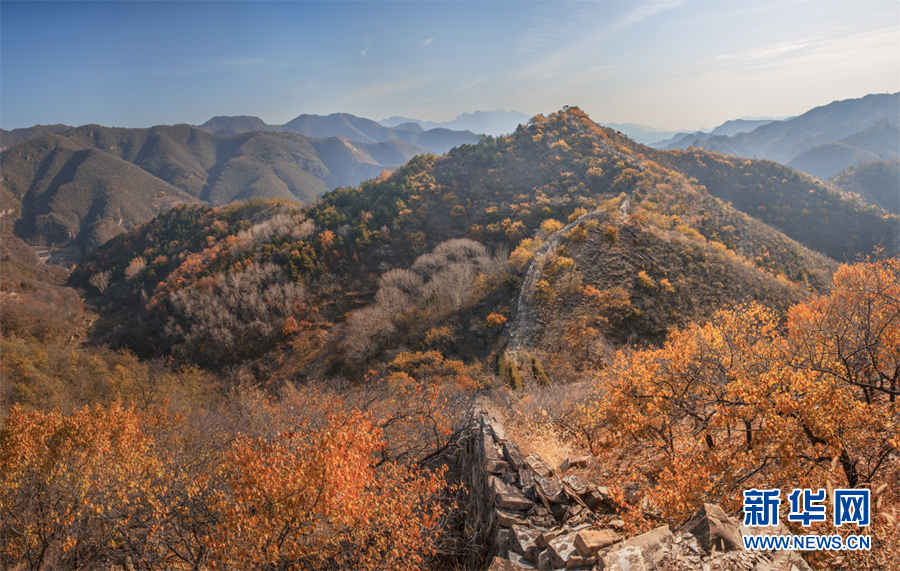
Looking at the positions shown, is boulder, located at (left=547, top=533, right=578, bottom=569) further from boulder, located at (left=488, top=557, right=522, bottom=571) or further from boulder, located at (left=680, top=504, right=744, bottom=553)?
boulder, located at (left=680, top=504, right=744, bottom=553)

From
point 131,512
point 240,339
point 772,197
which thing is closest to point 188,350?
point 240,339

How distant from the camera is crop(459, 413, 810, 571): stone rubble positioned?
6.04 metres

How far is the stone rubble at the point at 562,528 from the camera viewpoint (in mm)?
6039

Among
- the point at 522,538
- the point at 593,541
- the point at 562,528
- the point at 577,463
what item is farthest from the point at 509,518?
the point at 577,463

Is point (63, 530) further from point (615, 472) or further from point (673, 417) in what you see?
point (673, 417)

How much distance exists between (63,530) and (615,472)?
1859 cm

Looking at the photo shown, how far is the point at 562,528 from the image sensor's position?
8570 millimetres

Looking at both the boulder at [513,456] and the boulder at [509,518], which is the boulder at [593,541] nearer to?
the boulder at [509,518]

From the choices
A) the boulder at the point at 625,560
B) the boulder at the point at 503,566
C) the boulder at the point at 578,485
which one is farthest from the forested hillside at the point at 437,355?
the boulder at the point at 503,566

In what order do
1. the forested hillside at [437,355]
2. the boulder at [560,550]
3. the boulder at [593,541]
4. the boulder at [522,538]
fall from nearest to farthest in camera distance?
the boulder at [593,541]
the boulder at [560,550]
the boulder at [522,538]
the forested hillside at [437,355]

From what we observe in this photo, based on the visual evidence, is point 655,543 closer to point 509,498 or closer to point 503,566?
point 503,566

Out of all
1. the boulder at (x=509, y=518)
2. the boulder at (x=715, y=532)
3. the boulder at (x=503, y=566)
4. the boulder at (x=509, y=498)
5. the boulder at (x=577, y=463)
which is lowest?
the boulder at (x=577, y=463)

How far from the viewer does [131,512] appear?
37.5 ft

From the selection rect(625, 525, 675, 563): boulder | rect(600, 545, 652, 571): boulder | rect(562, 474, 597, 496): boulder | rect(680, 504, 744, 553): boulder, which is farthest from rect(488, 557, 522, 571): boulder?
rect(680, 504, 744, 553): boulder
